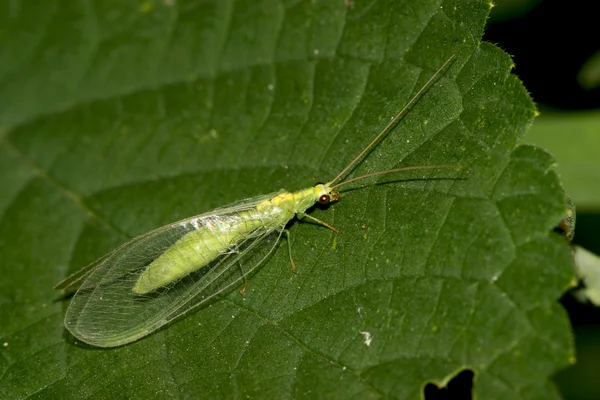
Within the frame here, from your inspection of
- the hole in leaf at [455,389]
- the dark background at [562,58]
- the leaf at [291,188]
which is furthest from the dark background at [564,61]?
the hole in leaf at [455,389]

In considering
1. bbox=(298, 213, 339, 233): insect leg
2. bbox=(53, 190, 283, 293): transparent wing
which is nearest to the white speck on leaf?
bbox=(298, 213, 339, 233): insect leg

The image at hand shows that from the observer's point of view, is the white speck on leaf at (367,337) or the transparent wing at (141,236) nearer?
the white speck on leaf at (367,337)

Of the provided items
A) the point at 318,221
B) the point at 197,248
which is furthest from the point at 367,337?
the point at 197,248

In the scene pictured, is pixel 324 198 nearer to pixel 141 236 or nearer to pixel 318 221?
pixel 318 221

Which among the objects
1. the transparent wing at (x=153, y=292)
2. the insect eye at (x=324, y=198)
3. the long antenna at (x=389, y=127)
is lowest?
the transparent wing at (x=153, y=292)

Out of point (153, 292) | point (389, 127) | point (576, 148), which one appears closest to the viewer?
point (389, 127)

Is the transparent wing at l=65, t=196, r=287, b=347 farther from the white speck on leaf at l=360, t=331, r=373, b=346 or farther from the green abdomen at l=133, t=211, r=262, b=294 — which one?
the white speck on leaf at l=360, t=331, r=373, b=346

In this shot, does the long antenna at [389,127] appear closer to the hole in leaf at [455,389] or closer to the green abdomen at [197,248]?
the green abdomen at [197,248]

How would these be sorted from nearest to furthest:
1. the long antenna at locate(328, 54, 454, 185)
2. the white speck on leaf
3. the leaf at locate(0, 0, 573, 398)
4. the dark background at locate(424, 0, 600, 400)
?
the leaf at locate(0, 0, 573, 398)
the white speck on leaf
the long antenna at locate(328, 54, 454, 185)
the dark background at locate(424, 0, 600, 400)
